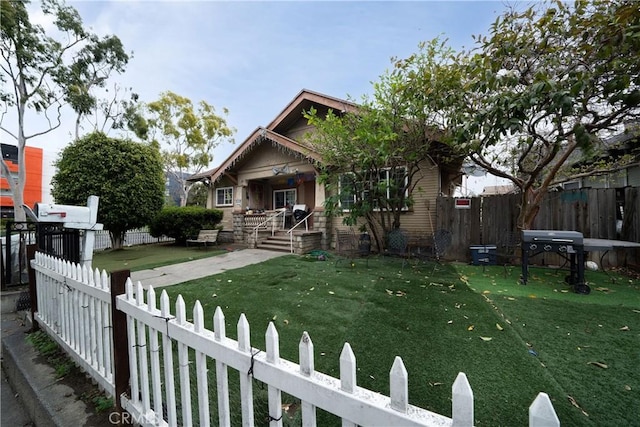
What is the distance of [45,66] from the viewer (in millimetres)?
13578

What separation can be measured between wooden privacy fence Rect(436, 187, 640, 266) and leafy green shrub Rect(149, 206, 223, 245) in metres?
10.3

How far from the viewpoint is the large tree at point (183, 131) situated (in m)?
21.4

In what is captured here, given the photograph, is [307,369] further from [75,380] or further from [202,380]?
[75,380]

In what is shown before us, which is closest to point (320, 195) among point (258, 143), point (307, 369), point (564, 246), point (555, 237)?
point (258, 143)

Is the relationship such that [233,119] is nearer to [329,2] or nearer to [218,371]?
[329,2]

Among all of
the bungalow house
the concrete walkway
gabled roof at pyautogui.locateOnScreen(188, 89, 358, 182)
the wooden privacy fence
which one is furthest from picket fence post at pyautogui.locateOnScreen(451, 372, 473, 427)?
gabled roof at pyautogui.locateOnScreen(188, 89, 358, 182)

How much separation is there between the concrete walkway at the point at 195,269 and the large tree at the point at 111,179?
15.4ft

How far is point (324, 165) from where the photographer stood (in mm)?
8859

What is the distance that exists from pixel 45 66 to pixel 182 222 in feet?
36.3

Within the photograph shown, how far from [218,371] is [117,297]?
1115 millimetres

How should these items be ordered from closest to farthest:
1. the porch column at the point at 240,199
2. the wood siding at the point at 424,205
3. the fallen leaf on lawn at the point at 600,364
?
1. the fallen leaf on lawn at the point at 600,364
2. the wood siding at the point at 424,205
3. the porch column at the point at 240,199

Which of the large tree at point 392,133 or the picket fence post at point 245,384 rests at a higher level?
the large tree at point 392,133

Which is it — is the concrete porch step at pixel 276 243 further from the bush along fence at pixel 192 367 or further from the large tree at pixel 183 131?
the large tree at pixel 183 131

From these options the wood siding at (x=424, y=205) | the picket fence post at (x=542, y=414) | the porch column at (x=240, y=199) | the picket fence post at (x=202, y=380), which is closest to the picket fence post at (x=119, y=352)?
the picket fence post at (x=202, y=380)
